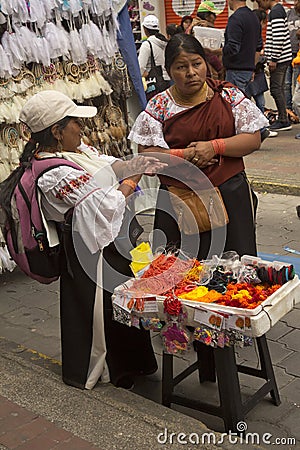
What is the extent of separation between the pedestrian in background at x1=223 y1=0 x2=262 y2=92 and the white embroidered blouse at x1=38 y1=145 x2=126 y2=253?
586 centimetres

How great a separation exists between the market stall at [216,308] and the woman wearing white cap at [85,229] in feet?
0.81

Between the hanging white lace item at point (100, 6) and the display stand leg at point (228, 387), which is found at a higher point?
the hanging white lace item at point (100, 6)

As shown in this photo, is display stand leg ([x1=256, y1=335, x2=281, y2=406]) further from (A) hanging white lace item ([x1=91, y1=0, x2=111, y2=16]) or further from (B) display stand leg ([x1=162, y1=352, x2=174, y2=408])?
(A) hanging white lace item ([x1=91, y1=0, x2=111, y2=16])

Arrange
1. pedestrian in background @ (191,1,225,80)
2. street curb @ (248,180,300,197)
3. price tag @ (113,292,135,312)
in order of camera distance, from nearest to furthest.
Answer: price tag @ (113,292,135,312)
street curb @ (248,180,300,197)
pedestrian in background @ (191,1,225,80)

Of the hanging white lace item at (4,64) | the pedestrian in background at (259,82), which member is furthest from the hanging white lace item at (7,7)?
the pedestrian in background at (259,82)

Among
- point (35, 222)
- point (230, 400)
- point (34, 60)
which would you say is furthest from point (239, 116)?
point (34, 60)

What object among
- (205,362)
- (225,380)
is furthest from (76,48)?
(225,380)

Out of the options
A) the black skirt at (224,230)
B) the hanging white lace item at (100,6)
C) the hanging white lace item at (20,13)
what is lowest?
the black skirt at (224,230)

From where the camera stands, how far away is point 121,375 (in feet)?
11.7

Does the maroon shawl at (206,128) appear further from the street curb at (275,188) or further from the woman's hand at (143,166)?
the street curb at (275,188)

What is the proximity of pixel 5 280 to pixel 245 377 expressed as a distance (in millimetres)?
2530

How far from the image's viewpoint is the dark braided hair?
3311 millimetres

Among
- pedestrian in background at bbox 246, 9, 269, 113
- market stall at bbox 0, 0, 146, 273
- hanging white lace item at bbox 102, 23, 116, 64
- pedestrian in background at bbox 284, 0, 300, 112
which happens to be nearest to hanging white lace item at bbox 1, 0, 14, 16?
market stall at bbox 0, 0, 146, 273

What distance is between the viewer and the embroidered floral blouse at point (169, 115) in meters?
3.61
